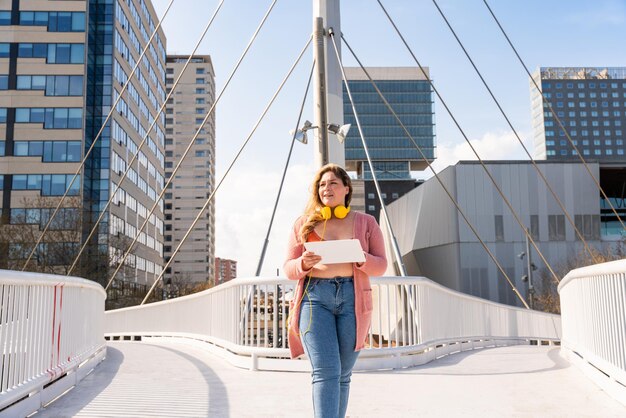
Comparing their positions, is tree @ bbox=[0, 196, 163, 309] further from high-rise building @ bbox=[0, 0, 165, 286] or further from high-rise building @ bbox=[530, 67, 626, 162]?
high-rise building @ bbox=[530, 67, 626, 162]

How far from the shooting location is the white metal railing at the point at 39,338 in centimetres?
439

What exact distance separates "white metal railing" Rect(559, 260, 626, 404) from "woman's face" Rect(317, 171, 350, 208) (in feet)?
8.17

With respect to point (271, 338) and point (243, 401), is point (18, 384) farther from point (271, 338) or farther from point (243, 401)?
point (271, 338)

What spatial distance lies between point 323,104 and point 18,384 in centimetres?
727

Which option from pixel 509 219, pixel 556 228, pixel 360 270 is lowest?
pixel 360 270

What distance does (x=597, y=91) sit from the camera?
170 metres

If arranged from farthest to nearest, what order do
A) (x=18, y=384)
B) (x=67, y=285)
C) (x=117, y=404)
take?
(x=67, y=285), (x=117, y=404), (x=18, y=384)

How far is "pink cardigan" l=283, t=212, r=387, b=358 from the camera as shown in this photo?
3.39 metres

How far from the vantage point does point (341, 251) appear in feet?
10.9

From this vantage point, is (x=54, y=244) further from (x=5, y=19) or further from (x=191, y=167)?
(x=191, y=167)

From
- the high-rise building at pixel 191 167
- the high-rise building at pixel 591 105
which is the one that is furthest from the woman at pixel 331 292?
the high-rise building at pixel 591 105

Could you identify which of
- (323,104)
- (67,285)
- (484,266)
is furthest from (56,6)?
(67,285)

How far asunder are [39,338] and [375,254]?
10.5 feet

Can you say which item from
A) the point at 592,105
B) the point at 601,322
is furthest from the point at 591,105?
the point at 601,322
